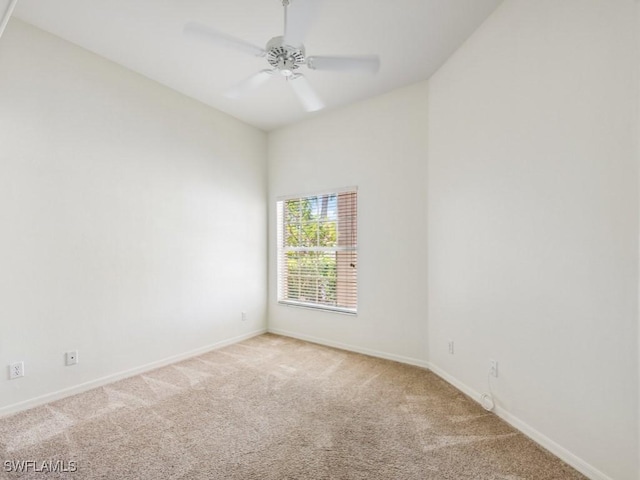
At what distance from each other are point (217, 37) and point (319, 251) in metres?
2.60

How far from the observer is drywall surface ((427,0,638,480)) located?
58.0 inches

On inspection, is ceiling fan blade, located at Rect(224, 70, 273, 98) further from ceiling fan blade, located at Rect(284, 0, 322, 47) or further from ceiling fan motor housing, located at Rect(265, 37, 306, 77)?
ceiling fan blade, located at Rect(284, 0, 322, 47)

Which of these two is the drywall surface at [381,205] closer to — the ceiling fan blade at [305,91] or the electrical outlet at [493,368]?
the electrical outlet at [493,368]

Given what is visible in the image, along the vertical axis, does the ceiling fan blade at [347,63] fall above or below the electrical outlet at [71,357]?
above

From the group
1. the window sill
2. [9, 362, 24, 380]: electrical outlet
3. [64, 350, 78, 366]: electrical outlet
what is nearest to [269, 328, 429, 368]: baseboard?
the window sill

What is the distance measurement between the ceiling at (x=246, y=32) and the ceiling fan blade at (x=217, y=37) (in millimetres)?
413

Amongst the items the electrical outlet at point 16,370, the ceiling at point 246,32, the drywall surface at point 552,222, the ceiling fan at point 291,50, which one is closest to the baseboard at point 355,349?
the drywall surface at point 552,222

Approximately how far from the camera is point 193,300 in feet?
11.5

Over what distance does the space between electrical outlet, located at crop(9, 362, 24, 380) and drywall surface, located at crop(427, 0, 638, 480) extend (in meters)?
3.45

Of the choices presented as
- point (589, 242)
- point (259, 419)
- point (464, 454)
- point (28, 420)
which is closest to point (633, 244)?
point (589, 242)

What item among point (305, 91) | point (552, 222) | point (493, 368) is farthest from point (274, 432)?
point (305, 91)

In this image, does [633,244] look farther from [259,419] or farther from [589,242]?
[259,419]

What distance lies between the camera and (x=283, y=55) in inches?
80.9

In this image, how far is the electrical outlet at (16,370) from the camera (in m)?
2.23
